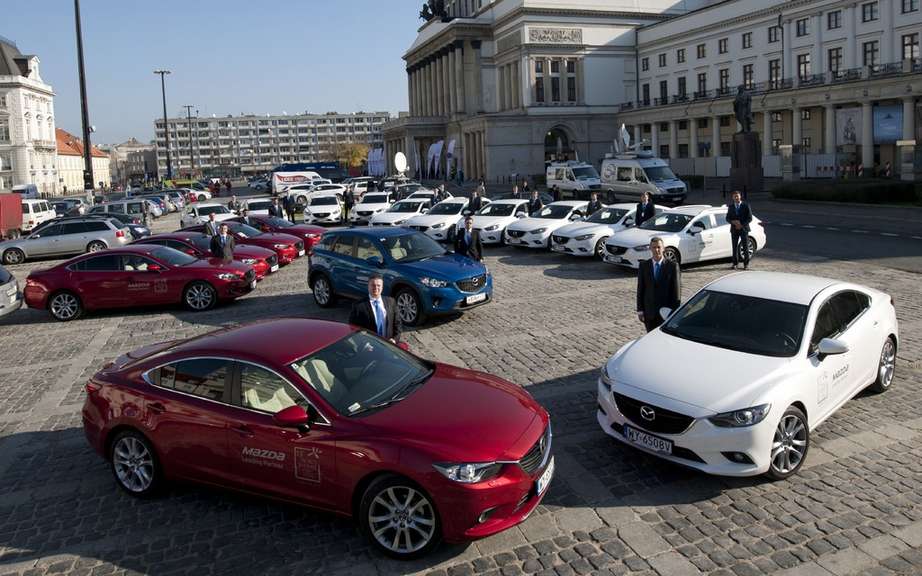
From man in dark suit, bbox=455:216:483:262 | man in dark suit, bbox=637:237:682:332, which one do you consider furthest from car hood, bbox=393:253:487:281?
man in dark suit, bbox=637:237:682:332

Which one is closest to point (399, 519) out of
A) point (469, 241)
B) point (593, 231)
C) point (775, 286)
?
point (775, 286)

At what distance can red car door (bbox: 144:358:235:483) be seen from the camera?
21.6ft

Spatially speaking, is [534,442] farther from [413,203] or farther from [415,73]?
[415,73]

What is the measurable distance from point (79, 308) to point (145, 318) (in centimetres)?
145

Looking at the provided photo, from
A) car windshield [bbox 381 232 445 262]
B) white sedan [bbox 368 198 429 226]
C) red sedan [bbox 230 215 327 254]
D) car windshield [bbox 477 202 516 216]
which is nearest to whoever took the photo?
car windshield [bbox 381 232 445 262]

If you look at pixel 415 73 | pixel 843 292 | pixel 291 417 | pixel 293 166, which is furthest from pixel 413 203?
pixel 415 73

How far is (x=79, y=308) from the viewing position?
16297 mm

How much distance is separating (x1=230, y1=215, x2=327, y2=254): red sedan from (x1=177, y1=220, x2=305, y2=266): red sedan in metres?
1.46

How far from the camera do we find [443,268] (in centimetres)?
1412

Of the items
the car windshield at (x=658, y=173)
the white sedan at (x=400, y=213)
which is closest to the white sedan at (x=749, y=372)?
the white sedan at (x=400, y=213)

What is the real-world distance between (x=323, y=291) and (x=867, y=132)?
47685 mm

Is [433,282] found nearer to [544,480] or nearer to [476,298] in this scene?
[476,298]

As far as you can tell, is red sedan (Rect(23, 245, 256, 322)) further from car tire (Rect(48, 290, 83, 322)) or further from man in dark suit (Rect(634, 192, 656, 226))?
man in dark suit (Rect(634, 192, 656, 226))

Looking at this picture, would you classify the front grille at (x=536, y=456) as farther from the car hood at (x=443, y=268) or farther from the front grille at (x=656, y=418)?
the car hood at (x=443, y=268)
